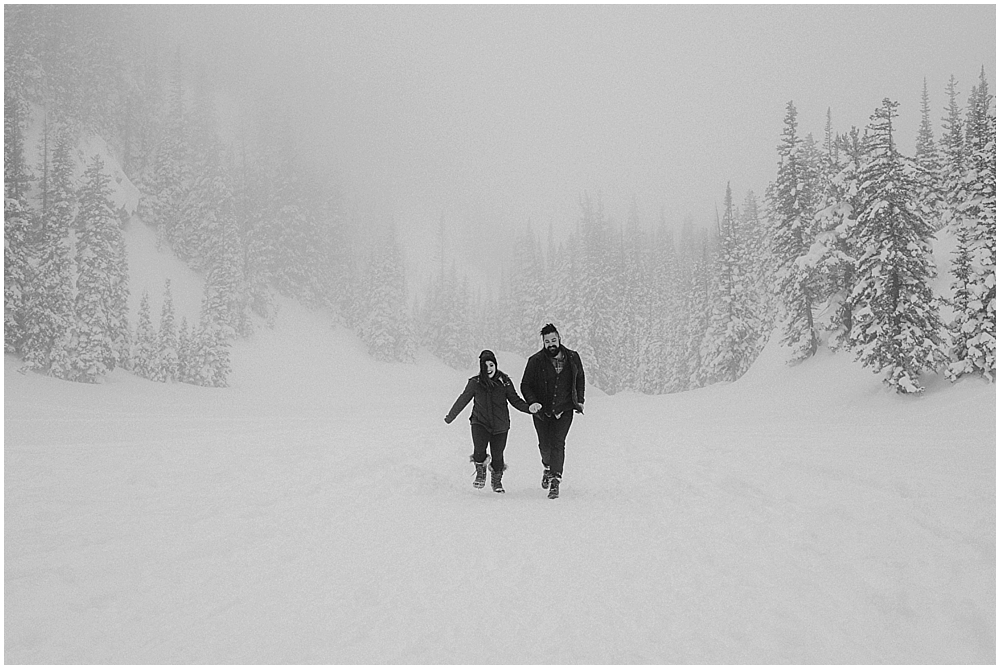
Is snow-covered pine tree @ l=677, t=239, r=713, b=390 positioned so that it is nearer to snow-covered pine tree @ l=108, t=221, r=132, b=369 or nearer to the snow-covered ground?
the snow-covered ground

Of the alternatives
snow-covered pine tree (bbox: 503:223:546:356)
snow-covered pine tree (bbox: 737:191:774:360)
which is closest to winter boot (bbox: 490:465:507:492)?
snow-covered pine tree (bbox: 737:191:774:360)

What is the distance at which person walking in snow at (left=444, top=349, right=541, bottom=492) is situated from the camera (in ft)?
27.5

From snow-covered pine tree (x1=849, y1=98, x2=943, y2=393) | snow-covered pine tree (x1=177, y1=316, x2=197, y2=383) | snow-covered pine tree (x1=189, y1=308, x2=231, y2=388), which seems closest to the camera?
snow-covered pine tree (x1=849, y1=98, x2=943, y2=393)

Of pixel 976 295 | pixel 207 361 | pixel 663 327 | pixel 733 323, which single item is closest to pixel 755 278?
pixel 733 323

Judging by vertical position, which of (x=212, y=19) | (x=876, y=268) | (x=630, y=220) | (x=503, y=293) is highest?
(x=212, y=19)

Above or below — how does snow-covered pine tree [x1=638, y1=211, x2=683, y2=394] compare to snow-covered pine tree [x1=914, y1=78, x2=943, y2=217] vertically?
below

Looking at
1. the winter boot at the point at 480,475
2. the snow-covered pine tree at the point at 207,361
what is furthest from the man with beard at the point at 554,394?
the snow-covered pine tree at the point at 207,361

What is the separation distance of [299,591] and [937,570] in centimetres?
523

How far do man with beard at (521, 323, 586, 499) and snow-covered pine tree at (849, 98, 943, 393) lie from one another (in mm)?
18461

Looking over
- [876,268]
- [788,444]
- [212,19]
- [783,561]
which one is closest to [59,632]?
[783,561]

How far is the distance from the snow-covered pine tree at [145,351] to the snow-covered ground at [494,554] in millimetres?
24636

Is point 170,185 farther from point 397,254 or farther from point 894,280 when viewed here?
point 894,280

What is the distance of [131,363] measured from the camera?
33.2 m

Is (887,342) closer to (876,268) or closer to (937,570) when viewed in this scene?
(876,268)
